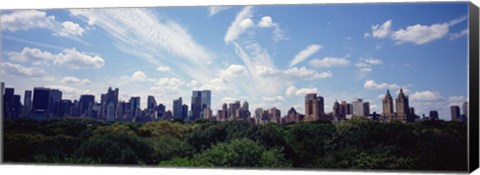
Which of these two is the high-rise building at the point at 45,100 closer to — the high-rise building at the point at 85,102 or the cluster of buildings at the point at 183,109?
the cluster of buildings at the point at 183,109

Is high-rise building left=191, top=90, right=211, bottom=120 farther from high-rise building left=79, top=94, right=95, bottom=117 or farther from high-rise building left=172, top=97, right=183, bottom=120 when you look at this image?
high-rise building left=79, top=94, right=95, bottom=117

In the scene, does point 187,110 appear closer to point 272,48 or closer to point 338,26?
point 272,48

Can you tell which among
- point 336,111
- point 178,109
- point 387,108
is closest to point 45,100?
point 178,109

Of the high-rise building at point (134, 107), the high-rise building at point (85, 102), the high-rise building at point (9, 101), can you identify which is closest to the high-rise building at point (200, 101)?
the high-rise building at point (134, 107)

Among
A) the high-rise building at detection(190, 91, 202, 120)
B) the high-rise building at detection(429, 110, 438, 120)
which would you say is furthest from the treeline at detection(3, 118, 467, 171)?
the high-rise building at detection(190, 91, 202, 120)

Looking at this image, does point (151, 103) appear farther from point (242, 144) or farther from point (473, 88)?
point (473, 88)

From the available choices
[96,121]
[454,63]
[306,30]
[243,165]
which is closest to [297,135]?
[243,165]
